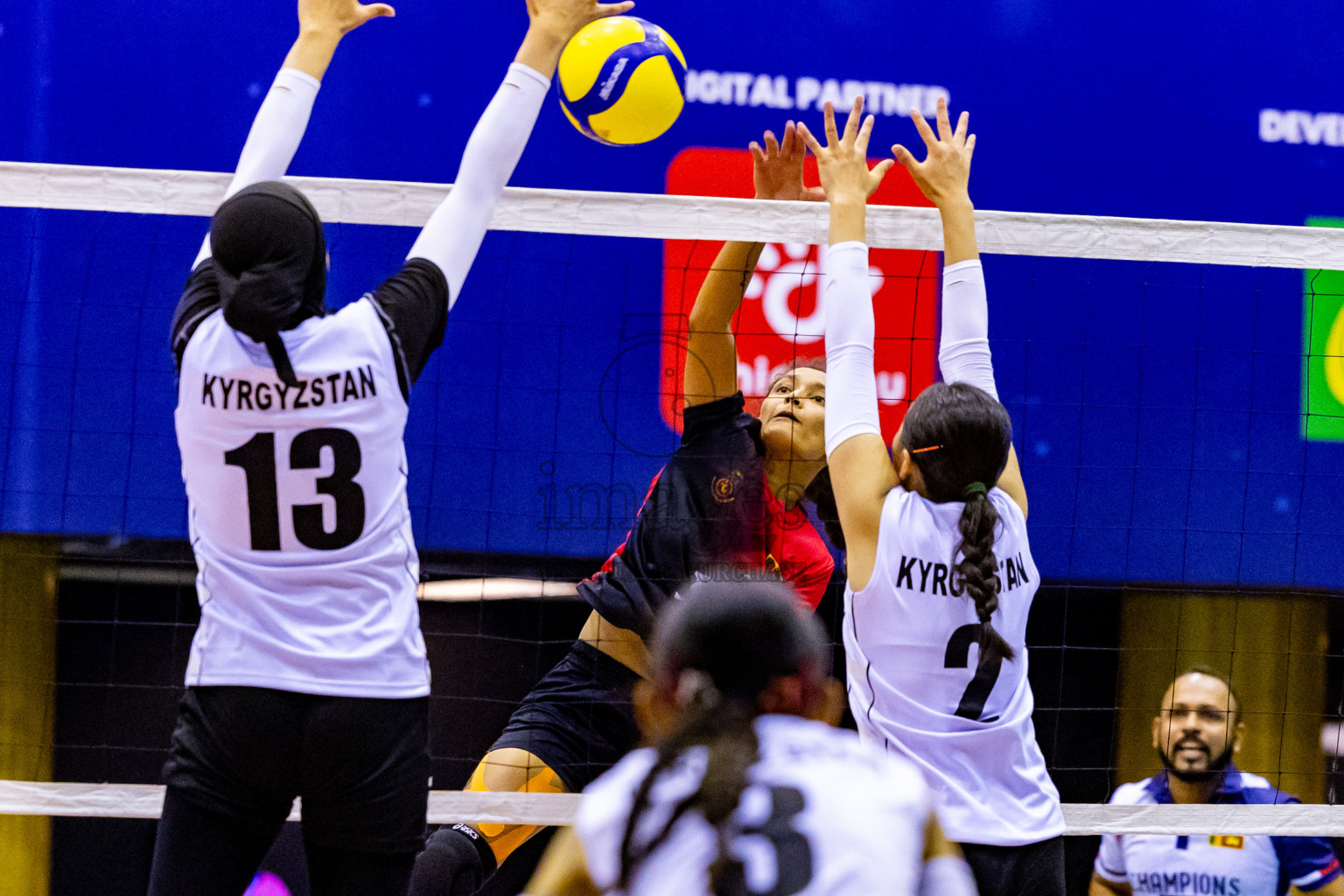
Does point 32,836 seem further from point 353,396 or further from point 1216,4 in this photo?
point 1216,4

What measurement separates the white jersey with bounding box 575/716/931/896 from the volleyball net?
260 centimetres

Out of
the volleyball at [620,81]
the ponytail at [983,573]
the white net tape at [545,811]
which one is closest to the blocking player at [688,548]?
the white net tape at [545,811]

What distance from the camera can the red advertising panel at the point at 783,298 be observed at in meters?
4.38

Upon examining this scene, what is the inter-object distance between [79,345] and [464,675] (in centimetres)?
176

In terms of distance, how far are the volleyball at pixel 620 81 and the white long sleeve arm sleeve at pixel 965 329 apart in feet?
3.53

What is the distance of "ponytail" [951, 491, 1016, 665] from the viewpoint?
7.67ft

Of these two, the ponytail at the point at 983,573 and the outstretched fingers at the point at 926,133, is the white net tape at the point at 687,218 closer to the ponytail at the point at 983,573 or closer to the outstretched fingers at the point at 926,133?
the outstretched fingers at the point at 926,133

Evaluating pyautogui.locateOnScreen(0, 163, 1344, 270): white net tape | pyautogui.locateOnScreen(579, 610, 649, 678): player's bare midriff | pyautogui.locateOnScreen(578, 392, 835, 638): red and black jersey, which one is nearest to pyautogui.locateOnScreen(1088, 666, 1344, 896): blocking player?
pyautogui.locateOnScreen(0, 163, 1344, 270): white net tape

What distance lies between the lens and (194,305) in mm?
2162

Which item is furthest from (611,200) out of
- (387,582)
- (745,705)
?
(745,705)

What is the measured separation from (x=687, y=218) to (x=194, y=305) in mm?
1483

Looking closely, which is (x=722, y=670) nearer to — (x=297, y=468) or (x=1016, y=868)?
(x=297, y=468)

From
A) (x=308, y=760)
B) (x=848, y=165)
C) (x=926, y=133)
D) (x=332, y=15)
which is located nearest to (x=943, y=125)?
(x=926, y=133)

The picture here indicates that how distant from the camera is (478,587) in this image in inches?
174
